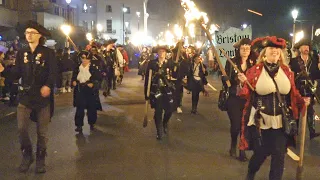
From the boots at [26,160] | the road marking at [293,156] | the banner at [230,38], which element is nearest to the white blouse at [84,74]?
the banner at [230,38]

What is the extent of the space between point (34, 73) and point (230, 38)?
11.9 feet

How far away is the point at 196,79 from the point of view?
42.9ft

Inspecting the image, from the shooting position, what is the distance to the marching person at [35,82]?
6.64 m

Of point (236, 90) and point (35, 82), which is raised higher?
point (35, 82)

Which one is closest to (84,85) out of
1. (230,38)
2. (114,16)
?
(230,38)

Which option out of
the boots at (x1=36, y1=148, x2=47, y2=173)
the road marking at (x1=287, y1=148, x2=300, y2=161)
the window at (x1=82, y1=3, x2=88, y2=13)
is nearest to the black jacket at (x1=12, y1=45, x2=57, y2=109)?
the boots at (x1=36, y1=148, x2=47, y2=173)

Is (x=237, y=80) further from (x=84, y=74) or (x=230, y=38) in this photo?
(x=84, y=74)

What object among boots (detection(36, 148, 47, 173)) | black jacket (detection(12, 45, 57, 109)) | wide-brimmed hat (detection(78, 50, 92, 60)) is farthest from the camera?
wide-brimmed hat (detection(78, 50, 92, 60))

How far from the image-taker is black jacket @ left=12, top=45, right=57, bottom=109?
663 centimetres

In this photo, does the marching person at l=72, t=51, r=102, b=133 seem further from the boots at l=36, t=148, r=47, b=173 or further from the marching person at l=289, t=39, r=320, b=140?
the marching person at l=289, t=39, r=320, b=140

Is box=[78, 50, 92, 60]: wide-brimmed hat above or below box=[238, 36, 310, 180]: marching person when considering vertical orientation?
above

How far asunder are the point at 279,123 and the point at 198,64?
7.90 metres

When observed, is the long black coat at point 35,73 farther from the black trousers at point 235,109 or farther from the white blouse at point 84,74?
the white blouse at point 84,74

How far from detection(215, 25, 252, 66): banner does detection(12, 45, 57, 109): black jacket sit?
3088mm
